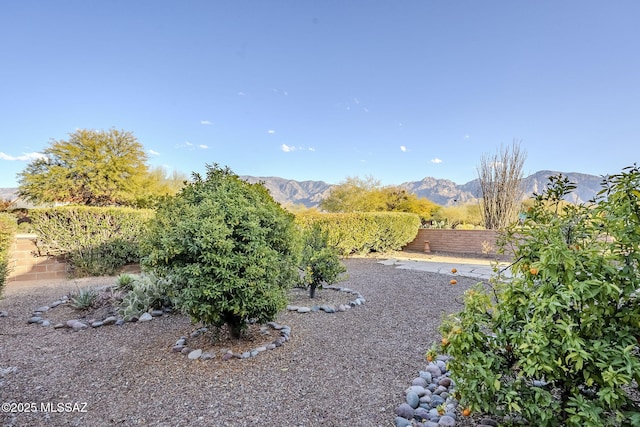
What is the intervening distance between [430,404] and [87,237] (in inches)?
335

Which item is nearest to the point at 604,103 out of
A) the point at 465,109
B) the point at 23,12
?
the point at 465,109

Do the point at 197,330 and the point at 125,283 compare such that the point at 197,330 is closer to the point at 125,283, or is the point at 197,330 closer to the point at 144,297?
the point at 144,297

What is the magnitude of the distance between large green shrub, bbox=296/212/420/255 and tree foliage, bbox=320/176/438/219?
176 inches

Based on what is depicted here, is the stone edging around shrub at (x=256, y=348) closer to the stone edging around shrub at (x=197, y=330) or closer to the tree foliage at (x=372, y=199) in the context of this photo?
the stone edging around shrub at (x=197, y=330)

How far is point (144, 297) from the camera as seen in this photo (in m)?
4.32

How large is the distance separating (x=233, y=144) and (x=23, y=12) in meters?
6.30

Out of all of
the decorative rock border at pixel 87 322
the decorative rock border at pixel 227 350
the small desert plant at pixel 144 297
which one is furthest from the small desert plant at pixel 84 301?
the decorative rock border at pixel 227 350

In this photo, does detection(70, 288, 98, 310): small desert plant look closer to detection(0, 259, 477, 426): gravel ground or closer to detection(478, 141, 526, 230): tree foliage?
detection(0, 259, 477, 426): gravel ground

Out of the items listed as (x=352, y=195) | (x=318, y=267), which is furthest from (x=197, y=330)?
(x=352, y=195)

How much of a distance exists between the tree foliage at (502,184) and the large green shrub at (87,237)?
37.5 feet

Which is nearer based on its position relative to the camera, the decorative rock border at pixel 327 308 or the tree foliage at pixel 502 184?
the decorative rock border at pixel 327 308

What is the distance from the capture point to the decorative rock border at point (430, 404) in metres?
1.78

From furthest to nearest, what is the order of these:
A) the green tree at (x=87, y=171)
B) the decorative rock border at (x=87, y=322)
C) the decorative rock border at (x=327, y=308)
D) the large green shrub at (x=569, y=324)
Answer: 1. the green tree at (x=87, y=171)
2. the decorative rock border at (x=327, y=308)
3. the decorative rock border at (x=87, y=322)
4. the large green shrub at (x=569, y=324)

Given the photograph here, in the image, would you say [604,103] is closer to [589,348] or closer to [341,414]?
[589,348]
